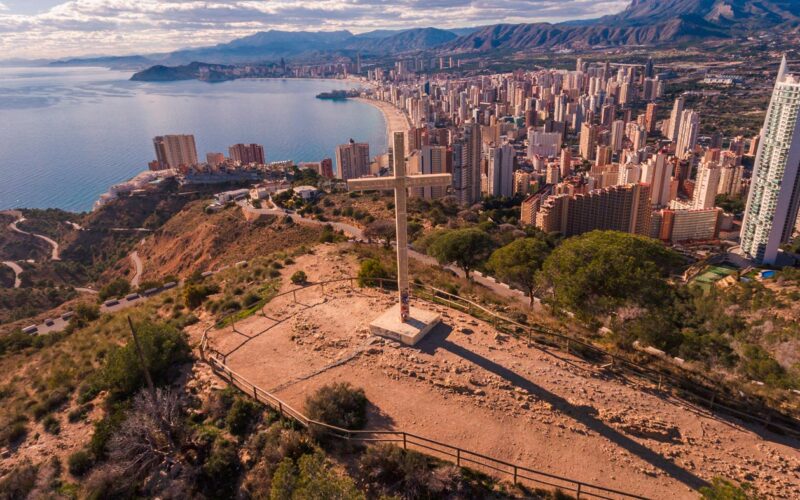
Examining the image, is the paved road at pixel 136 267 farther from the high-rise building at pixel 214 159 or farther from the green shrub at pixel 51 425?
the green shrub at pixel 51 425

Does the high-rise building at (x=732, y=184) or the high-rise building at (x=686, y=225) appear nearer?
the high-rise building at (x=686, y=225)

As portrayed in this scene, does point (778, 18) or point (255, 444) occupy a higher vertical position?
point (778, 18)

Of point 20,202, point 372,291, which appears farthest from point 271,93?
point 372,291

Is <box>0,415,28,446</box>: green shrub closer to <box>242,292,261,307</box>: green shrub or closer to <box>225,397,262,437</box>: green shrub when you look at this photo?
<box>225,397,262,437</box>: green shrub

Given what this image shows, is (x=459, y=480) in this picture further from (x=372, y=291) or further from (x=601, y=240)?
(x=601, y=240)

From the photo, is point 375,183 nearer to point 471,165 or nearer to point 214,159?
point 471,165

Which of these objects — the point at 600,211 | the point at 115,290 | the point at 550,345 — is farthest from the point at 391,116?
the point at 550,345

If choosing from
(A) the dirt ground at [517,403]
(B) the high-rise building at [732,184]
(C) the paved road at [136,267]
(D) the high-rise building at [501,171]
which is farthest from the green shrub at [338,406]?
(B) the high-rise building at [732,184]
